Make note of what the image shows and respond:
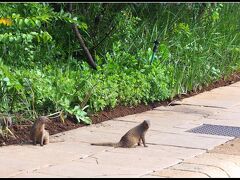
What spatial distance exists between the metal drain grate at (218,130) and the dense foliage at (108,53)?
1353 millimetres

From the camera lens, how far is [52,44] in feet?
37.8

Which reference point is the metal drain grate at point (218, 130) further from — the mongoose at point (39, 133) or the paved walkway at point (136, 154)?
the mongoose at point (39, 133)

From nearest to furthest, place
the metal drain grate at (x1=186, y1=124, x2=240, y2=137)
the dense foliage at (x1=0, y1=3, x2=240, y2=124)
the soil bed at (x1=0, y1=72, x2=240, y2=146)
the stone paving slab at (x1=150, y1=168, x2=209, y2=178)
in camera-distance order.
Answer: the stone paving slab at (x1=150, y1=168, x2=209, y2=178), the soil bed at (x1=0, y1=72, x2=240, y2=146), the metal drain grate at (x1=186, y1=124, x2=240, y2=137), the dense foliage at (x1=0, y1=3, x2=240, y2=124)

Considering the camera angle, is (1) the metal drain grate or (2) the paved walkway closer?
(2) the paved walkway

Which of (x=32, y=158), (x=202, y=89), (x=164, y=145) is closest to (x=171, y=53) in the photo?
(x=202, y=89)

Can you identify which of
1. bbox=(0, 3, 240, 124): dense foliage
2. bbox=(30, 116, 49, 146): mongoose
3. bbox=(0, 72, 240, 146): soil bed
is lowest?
bbox=(0, 72, 240, 146): soil bed

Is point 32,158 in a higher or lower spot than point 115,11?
lower

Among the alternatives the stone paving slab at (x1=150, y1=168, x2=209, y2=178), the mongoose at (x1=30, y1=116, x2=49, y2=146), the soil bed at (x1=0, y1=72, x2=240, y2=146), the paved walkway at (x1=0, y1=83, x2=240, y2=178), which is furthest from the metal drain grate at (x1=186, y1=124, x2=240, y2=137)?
the stone paving slab at (x1=150, y1=168, x2=209, y2=178)

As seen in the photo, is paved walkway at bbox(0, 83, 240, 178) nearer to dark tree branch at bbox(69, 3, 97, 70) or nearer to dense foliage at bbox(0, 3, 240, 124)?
dense foliage at bbox(0, 3, 240, 124)

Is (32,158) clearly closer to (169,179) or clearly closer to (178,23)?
(169,179)

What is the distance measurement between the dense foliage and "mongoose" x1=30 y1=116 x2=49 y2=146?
54 centimetres

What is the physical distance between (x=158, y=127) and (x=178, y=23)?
4.63 m

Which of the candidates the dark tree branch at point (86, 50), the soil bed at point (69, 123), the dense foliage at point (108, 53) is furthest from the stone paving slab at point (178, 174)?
the dark tree branch at point (86, 50)

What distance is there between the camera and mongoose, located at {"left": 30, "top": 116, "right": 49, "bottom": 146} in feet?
26.8
